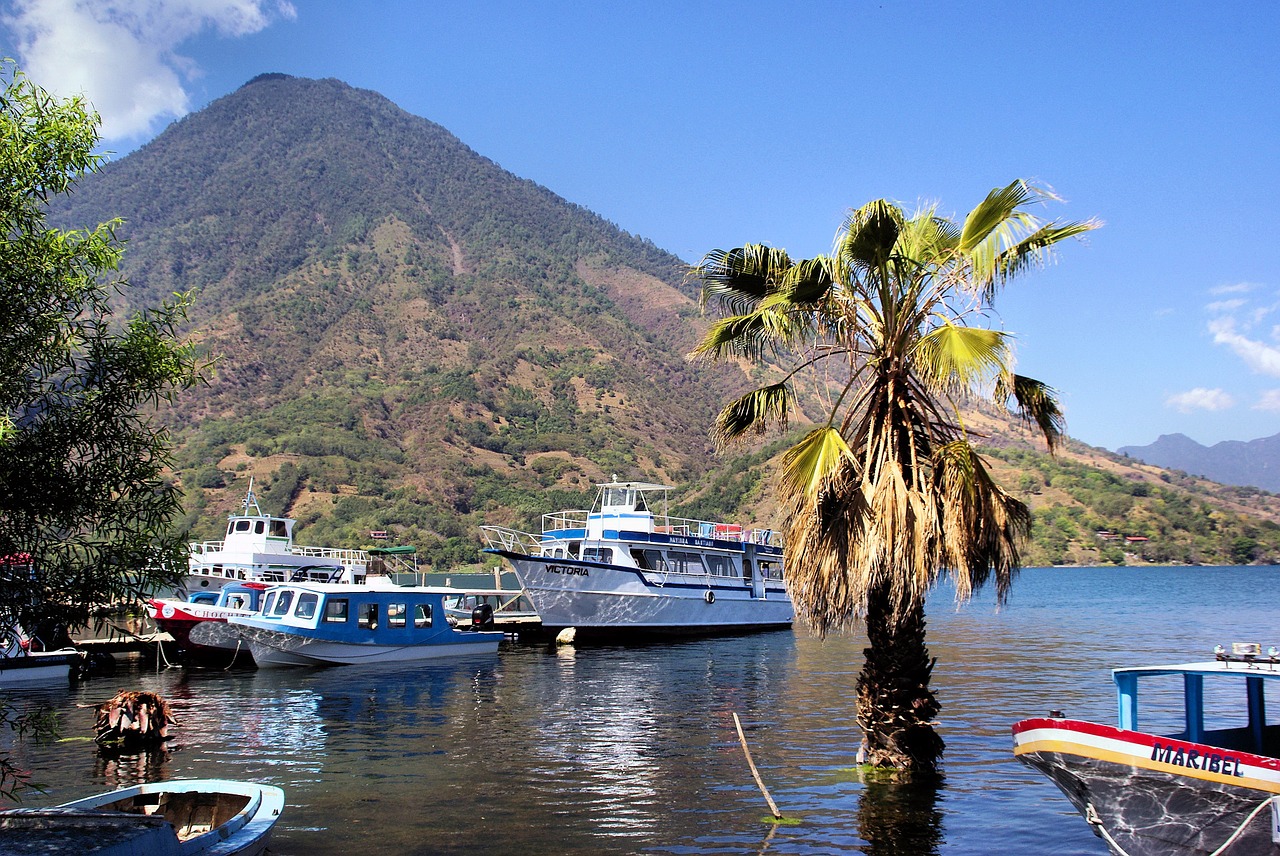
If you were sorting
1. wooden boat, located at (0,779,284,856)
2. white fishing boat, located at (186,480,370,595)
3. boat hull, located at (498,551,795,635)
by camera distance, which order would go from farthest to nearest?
white fishing boat, located at (186,480,370,595) → boat hull, located at (498,551,795,635) → wooden boat, located at (0,779,284,856)

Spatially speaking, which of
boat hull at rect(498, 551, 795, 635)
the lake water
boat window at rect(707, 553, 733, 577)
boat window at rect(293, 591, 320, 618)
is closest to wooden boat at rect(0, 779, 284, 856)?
the lake water

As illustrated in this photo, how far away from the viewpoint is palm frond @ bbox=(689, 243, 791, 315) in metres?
14.6

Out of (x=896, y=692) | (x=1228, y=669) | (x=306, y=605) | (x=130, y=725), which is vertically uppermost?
(x=1228, y=669)

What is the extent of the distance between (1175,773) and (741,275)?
8362mm

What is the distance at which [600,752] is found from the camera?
20.0 metres

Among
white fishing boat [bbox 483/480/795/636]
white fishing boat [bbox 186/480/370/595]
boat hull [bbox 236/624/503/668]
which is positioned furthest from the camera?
white fishing boat [bbox 186/480/370/595]

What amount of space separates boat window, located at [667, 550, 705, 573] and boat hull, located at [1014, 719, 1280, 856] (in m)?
37.3

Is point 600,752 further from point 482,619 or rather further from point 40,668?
point 482,619

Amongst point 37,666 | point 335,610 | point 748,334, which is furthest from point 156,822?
point 335,610

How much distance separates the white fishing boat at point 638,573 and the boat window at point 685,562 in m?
0.05

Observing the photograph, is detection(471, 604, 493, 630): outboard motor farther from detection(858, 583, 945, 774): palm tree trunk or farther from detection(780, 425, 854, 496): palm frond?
detection(780, 425, 854, 496): palm frond

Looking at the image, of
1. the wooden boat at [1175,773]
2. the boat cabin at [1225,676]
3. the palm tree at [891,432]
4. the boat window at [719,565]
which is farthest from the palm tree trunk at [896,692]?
the boat window at [719,565]

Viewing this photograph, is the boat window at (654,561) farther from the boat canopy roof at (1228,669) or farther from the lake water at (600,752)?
the boat canopy roof at (1228,669)

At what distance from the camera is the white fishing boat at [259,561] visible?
4869 cm
